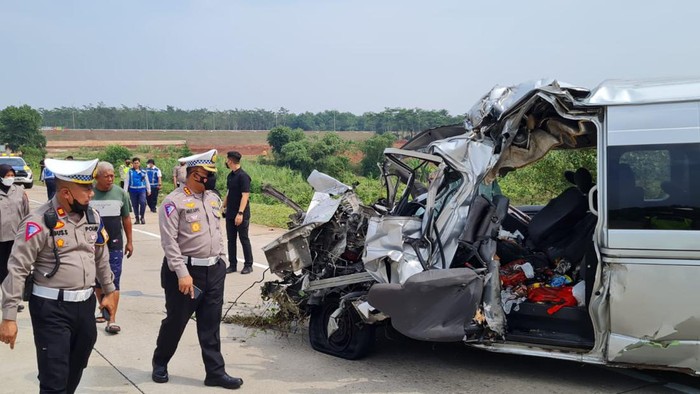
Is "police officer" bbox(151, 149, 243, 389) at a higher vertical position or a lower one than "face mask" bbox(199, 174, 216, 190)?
lower

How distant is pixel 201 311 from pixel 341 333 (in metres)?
1.30

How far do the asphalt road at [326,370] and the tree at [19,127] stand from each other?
6125 centimetres

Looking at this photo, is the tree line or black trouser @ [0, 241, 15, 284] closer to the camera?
black trouser @ [0, 241, 15, 284]

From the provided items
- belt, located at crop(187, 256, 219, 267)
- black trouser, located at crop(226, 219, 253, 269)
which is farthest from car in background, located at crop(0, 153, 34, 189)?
belt, located at crop(187, 256, 219, 267)

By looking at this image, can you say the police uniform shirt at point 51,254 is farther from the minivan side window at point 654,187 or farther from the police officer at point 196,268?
the minivan side window at point 654,187

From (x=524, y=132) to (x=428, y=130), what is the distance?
1315mm

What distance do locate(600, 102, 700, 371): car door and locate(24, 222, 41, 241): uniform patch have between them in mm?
3802

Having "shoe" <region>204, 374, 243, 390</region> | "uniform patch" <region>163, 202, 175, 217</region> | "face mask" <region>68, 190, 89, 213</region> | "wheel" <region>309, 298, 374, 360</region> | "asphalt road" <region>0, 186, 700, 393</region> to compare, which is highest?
"face mask" <region>68, 190, 89, 213</region>

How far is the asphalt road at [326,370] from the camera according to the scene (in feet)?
17.1

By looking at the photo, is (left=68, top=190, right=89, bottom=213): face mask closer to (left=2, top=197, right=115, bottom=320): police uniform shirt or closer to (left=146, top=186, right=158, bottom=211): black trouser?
(left=2, top=197, right=115, bottom=320): police uniform shirt

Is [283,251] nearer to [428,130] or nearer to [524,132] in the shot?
[428,130]

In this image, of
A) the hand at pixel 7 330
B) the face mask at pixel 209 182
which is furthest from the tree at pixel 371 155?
the hand at pixel 7 330

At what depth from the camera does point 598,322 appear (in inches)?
191

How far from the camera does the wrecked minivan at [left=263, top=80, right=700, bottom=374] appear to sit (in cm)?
465
